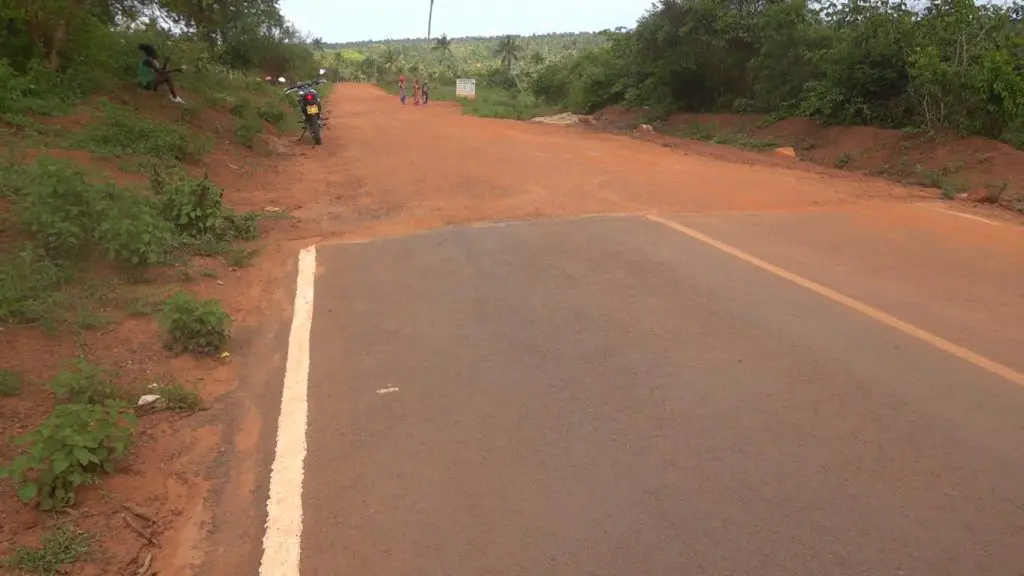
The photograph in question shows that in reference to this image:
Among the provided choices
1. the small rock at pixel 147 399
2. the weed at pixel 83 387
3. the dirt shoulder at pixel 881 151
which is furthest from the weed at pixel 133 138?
the dirt shoulder at pixel 881 151

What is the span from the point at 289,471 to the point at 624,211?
6.79m

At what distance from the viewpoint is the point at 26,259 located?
6.05 meters

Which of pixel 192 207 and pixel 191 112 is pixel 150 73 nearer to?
pixel 191 112

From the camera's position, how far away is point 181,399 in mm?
4500

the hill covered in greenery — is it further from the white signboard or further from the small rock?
the white signboard

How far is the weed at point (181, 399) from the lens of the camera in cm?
448

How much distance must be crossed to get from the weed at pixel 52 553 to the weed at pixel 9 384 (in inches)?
60.1

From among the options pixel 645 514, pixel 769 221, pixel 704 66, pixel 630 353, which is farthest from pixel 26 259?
pixel 704 66

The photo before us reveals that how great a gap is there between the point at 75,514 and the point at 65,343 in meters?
2.21

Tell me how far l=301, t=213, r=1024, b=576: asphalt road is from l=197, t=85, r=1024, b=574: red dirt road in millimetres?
293

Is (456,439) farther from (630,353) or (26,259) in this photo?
(26,259)

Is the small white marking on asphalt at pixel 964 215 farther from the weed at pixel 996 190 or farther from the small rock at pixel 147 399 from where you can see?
the small rock at pixel 147 399

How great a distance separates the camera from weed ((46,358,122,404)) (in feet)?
13.8

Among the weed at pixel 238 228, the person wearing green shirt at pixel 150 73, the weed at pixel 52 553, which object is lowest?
the weed at pixel 52 553
